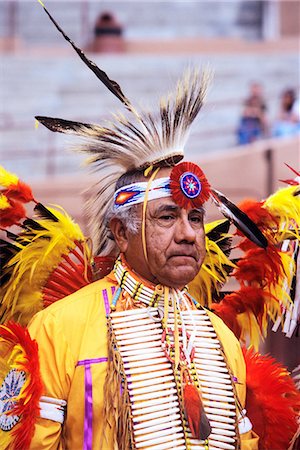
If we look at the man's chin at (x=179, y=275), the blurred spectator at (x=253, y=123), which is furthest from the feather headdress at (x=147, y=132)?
the blurred spectator at (x=253, y=123)

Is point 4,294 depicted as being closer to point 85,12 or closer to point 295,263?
point 295,263

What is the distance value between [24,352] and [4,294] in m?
0.53

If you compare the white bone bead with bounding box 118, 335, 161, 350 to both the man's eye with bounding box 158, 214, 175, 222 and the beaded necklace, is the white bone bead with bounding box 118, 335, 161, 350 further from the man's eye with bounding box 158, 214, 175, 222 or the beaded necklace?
the man's eye with bounding box 158, 214, 175, 222

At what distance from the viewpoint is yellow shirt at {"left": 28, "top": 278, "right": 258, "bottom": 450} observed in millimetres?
3221

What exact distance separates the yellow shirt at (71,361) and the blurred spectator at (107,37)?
12.4 metres

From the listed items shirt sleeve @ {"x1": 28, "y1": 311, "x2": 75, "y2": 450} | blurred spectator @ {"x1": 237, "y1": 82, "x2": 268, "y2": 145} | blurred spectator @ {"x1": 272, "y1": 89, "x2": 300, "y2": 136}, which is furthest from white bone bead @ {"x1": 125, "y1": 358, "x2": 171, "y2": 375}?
blurred spectator @ {"x1": 237, "y1": 82, "x2": 268, "y2": 145}

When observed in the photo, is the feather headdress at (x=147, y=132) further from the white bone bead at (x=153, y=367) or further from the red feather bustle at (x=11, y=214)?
the white bone bead at (x=153, y=367)

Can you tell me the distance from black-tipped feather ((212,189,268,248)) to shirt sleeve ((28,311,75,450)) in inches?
31.6

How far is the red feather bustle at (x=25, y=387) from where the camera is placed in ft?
10.3

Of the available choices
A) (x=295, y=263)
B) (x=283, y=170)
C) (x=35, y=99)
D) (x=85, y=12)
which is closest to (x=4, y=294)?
(x=295, y=263)

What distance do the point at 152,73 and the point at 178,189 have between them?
1220 centimetres

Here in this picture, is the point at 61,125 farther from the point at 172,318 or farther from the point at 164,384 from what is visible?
the point at 164,384

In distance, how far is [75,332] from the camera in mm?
3332

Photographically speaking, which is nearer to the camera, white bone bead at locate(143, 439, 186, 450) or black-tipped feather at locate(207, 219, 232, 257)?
white bone bead at locate(143, 439, 186, 450)
